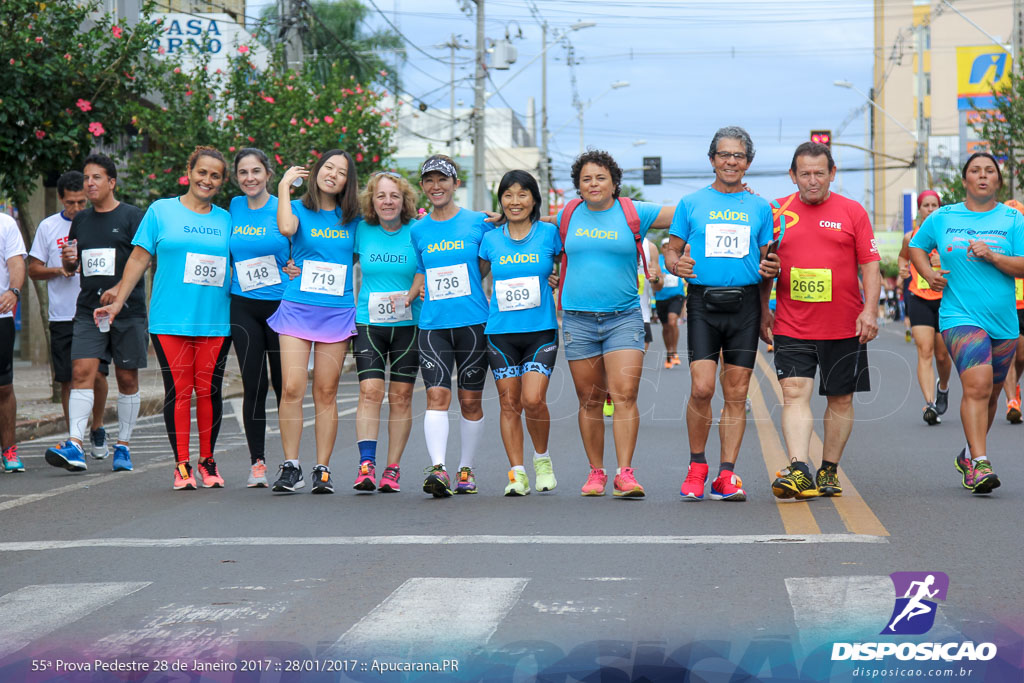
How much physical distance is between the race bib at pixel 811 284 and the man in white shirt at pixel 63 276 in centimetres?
532

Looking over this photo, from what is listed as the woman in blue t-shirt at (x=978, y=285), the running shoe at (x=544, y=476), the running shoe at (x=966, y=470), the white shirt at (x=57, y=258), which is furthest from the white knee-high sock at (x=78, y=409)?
the running shoe at (x=966, y=470)

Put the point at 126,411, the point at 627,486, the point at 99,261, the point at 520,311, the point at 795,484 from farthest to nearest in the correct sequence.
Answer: the point at 126,411
the point at 99,261
the point at 520,311
the point at 627,486
the point at 795,484

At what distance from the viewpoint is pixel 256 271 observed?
8.75m

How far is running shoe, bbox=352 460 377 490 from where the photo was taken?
27.9 ft

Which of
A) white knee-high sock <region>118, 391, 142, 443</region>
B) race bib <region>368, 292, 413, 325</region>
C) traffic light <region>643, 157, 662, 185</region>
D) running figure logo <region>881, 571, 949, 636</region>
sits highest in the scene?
traffic light <region>643, 157, 662, 185</region>

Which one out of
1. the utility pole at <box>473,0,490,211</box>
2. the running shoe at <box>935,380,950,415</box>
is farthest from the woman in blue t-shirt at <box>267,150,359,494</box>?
the utility pole at <box>473,0,490,211</box>

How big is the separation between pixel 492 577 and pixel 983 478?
11.0 feet

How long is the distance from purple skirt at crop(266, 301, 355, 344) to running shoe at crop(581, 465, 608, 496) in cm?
169

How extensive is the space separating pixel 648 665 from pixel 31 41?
11.3 metres

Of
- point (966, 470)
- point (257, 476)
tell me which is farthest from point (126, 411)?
point (966, 470)

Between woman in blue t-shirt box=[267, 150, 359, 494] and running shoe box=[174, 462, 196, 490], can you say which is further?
running shoe box=[174, 462, 196, 490]

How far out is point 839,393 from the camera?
820cm

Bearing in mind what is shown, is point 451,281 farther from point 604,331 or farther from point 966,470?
point 966,470

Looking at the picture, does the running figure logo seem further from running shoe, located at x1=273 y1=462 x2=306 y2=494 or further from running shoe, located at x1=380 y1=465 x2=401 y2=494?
running shoe, located at x1=273 y1=462 x2=306 y2=494
